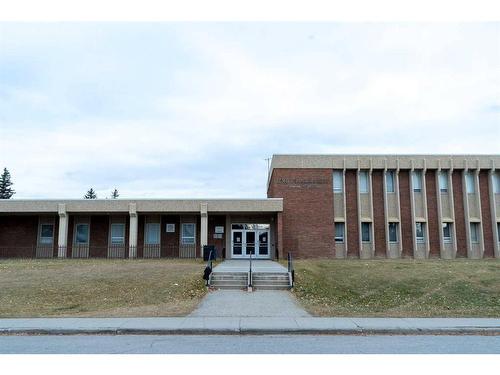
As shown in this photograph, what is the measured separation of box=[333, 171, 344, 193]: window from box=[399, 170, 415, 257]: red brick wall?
4.28 metres

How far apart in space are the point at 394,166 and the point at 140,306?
75.0 ft

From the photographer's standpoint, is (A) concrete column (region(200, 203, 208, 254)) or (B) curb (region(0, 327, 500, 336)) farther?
(A) concrete column (region(200, 203, 208, 254))

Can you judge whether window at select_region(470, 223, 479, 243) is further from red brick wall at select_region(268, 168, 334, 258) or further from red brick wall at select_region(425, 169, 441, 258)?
→ red brick wall at select_region(268, 168, 334, 258)

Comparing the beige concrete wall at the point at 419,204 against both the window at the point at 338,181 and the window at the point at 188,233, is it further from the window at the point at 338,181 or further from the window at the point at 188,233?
the window at the point at 188,233

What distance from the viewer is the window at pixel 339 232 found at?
3061cm

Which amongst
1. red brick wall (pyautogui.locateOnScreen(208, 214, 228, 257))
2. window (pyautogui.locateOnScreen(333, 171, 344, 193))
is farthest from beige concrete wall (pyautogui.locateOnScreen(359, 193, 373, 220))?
red brick wall (pyautogui.locateOnScreen(208, 214, 228, 257))

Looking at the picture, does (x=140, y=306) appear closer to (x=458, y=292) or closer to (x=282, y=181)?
(x=458, y=292)

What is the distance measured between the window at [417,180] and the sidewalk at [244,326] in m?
21.5

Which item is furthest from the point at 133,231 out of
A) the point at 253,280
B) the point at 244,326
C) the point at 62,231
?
the point at 244,326

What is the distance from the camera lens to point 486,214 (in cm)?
3188

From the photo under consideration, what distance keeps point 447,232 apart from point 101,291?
25.0m

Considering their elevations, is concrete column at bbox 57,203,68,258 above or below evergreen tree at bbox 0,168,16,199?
below

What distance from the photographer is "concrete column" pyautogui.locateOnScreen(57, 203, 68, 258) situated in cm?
2911

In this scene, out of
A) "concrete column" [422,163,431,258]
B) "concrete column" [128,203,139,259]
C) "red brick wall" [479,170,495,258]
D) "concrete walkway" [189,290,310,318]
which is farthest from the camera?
"red brick wall" [479,170,495,258]
